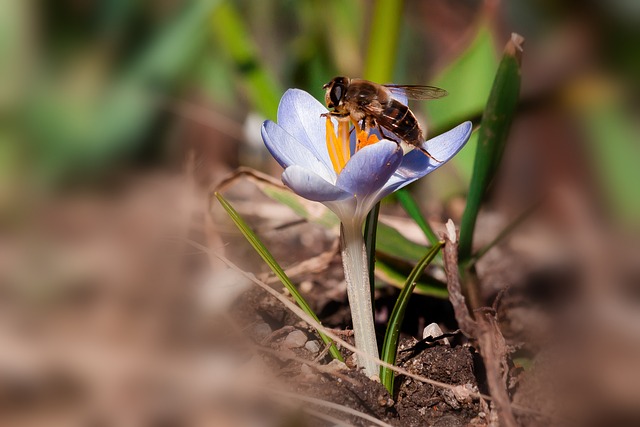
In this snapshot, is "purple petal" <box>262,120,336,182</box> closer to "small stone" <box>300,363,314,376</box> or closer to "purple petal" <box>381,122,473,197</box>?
"purple petal" <box>381,122,473,197</box>

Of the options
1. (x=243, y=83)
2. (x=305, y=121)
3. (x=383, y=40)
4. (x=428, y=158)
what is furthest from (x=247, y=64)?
(x=428, y=158)

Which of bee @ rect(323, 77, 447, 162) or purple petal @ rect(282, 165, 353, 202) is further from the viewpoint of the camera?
bee @ rect(323, 77, 447, 162)

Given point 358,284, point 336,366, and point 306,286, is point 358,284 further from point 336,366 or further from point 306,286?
point 306,286

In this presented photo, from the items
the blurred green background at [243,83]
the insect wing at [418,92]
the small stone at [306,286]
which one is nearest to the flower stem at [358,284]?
the insect wing at [418,92]

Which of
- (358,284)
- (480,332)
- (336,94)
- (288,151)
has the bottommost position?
(480,332)

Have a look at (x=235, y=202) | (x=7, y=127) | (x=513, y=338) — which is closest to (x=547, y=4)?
(x=235, y=202)

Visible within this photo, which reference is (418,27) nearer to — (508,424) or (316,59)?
(316,59)

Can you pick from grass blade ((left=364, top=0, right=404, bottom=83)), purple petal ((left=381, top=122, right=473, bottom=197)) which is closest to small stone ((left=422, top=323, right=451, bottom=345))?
purple petal ((left=381, top=122, right=473, bottom=197))
